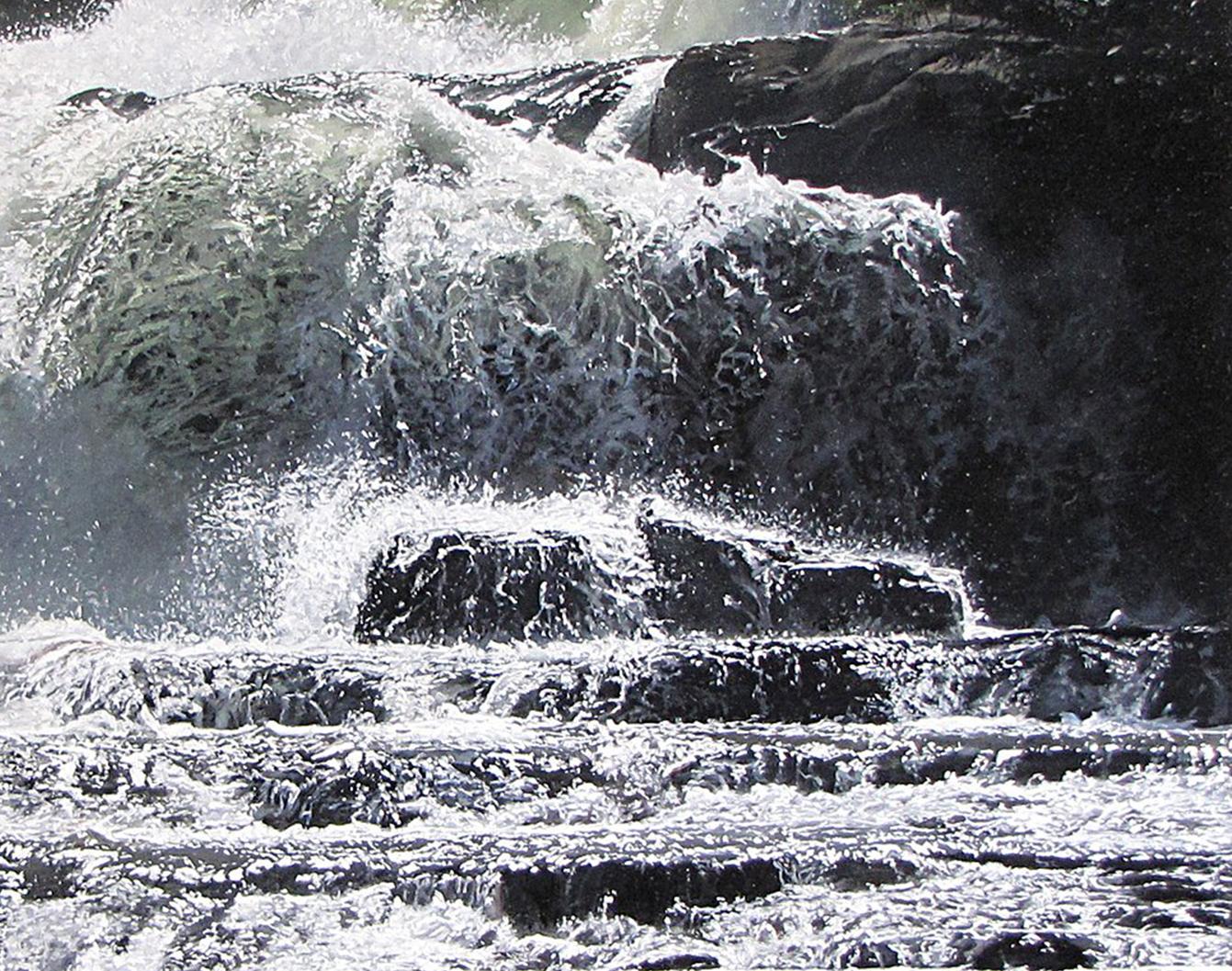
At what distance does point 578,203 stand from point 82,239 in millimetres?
866

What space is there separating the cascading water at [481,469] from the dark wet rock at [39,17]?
0.03 metres

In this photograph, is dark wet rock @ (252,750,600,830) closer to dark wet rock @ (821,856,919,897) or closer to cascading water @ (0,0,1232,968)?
cascading water @ (0,0,1232,968)

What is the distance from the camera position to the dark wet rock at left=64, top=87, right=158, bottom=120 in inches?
105

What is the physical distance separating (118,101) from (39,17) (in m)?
0.30

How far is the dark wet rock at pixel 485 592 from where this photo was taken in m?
2.17

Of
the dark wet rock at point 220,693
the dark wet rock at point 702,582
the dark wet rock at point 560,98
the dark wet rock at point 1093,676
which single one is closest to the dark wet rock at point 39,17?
the dark wet rock at point 560,98

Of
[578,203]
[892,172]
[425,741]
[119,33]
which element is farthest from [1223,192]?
[119,33]

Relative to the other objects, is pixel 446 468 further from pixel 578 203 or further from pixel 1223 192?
pixel 1223 192

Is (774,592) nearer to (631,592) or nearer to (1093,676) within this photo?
(631,592)

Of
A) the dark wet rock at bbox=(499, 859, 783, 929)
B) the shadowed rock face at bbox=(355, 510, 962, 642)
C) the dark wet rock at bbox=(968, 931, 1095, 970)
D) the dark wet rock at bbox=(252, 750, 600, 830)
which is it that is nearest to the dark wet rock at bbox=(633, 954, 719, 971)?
the dark wet rock at bbox=(499, 859, 783, 929)

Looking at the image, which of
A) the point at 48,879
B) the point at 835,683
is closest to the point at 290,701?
the point at 48,879

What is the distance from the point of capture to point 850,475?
8.07 feet

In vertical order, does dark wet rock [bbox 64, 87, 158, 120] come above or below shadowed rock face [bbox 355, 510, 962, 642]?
above

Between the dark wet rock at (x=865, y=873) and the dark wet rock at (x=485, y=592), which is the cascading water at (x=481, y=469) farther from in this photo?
the dark wet rock at (x=865, y=873)
